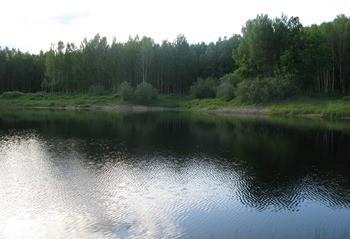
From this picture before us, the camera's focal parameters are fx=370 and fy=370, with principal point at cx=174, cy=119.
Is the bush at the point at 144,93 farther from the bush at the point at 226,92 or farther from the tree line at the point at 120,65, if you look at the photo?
the tree line at the point at 120,65

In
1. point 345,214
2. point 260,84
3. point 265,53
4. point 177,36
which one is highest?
point 177,36

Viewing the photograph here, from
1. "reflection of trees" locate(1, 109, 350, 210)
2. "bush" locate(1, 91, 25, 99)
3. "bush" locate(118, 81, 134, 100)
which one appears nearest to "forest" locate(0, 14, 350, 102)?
"bush" locate(1, 91, 25, 99)

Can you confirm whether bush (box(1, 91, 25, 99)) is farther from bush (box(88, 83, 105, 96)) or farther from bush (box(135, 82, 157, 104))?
bush (box(135, 82, 157, 104))

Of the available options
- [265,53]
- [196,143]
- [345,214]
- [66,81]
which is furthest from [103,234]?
[66,81]

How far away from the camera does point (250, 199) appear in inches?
778

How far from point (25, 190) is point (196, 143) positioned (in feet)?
68.8

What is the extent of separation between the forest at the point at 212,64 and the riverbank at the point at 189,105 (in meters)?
3.02

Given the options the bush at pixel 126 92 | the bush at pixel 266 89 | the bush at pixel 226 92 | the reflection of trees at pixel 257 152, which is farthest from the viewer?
the bush at pixel 126 92

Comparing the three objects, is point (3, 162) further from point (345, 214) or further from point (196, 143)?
point (345, 214)

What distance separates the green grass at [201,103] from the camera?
223 feet

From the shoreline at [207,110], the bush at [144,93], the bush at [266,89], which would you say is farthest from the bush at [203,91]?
the bush at [266,89]

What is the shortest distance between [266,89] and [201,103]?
2120 cm

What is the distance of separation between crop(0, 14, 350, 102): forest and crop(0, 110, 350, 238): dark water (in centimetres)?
4640

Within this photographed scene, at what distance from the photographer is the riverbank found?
→ 226 ft
